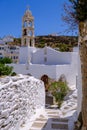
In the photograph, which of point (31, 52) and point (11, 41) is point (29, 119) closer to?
point (31, 52)

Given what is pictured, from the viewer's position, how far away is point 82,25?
5133 millimetres

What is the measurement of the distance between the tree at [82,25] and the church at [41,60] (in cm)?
1687

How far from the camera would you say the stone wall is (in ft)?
20.0

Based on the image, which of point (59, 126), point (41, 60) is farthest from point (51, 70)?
point (59, 126)

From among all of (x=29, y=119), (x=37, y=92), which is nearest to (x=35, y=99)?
(x=37, y=92)

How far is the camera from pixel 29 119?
8.48 m

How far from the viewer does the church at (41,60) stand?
75.5 feet

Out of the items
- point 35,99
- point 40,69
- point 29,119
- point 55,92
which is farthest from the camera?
point 40,69

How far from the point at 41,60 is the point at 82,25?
22.3 m

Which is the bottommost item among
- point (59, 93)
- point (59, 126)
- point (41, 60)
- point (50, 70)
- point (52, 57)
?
point (59, 126)

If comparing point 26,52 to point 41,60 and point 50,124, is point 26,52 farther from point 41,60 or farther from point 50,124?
point 50,124

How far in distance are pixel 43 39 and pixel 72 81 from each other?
117ft

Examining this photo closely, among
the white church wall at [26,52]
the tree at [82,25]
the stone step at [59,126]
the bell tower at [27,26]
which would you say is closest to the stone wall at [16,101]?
the stone step at [59,126]

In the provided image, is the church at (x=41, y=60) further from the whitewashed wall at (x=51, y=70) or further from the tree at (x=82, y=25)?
the tree at (x=82, y=25)
